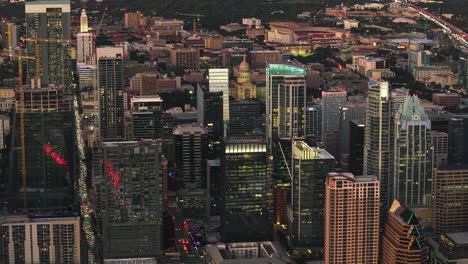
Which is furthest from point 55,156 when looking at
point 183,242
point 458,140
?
point 458,140

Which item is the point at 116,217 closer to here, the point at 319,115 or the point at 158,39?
the point at 319,115

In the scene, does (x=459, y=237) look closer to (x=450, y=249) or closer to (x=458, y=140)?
(x=450, y=249)

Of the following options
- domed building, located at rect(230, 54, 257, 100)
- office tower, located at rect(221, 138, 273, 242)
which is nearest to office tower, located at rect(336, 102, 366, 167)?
domed building, located at rect(230, 54, 257, 100)

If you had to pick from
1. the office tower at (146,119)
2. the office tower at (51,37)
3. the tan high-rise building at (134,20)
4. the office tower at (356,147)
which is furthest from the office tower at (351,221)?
the tan high-rise building at (134,20)

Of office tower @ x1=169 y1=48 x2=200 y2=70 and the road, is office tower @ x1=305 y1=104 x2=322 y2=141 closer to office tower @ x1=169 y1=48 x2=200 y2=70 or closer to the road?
the road

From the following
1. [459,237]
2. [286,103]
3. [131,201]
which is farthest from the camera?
[286,103]
